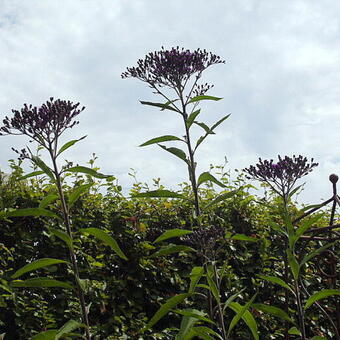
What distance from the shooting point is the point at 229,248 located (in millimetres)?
4945

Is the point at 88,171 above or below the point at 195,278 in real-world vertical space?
above

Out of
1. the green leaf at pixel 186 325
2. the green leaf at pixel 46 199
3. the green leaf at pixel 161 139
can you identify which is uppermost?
the green leaf at pixel 161 139

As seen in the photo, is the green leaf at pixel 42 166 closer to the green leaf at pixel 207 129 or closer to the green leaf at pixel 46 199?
the green leaf at pixel 46 199

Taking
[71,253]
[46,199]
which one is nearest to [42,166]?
[46,199]

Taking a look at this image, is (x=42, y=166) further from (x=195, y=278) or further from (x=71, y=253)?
(x=195, y=278)

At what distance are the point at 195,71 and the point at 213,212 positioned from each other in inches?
92.6

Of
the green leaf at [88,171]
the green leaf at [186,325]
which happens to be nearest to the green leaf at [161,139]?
the green leaf at [88,171]

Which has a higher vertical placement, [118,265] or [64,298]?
[118,265]

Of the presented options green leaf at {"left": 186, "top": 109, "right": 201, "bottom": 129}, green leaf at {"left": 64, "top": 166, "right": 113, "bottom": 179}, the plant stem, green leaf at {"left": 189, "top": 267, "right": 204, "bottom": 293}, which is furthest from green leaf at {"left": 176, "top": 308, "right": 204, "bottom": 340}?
green leaf at {"left": 186, "top": 109, "right": 201, "bottom": 129}

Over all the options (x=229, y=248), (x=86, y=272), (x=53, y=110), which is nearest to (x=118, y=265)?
(x=86, y=272)

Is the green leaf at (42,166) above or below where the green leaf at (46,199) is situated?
above

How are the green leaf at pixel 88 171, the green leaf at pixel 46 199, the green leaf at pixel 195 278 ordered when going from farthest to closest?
the green leaf at pixel 195 278 → the green leaf at pixel 46 199 → the green leaf at pixel 88 171

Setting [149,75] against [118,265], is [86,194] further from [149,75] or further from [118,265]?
[149,75]

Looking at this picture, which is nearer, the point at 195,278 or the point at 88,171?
the point at 88,171
